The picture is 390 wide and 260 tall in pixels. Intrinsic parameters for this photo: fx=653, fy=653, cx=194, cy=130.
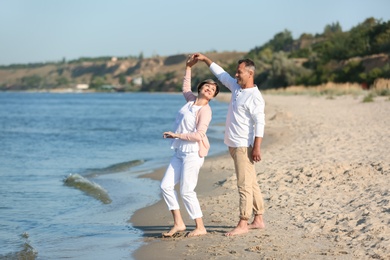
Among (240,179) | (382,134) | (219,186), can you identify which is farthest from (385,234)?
(382,134)

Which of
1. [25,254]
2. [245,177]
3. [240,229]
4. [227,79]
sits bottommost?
[25,254]

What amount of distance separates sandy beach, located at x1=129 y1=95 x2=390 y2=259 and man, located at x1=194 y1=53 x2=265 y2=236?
37 cm

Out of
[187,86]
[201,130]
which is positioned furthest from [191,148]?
[187,86]

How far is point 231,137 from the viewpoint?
6.83 metres

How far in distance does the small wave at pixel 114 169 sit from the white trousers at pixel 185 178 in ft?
24.3

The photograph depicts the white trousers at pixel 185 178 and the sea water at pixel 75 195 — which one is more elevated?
the white trousers at pixel 185 178

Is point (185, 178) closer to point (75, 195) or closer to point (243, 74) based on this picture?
point (243, 74)

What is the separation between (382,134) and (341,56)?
5402 centimetres

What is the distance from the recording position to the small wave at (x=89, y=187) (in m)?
10.5

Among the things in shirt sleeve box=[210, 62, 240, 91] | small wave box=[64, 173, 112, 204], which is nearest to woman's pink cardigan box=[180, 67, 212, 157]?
shirt sleeve box=[210, 62, 240, 91]

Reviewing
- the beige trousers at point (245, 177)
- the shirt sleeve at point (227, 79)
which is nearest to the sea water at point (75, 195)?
the beige trousers at point (245, 177)

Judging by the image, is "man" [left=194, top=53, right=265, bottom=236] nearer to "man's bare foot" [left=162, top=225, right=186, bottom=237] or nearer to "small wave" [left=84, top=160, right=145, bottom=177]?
"man's bare foot" [left=162, top=225, right=186, bottom=237]

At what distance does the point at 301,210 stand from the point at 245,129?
62.7 inches

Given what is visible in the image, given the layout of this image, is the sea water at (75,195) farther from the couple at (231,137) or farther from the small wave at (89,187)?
the couple at (231,137)
